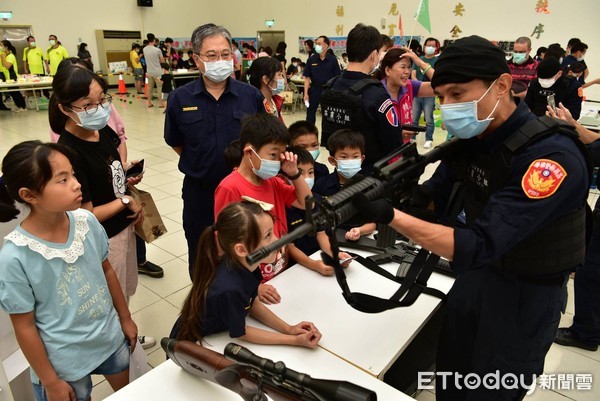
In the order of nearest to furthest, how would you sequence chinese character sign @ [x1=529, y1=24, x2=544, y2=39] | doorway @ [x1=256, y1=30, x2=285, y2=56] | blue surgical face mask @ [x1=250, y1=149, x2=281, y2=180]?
blue surgical face mask @ [x1=250, y1=149, x2=281, y2=180] < chinese character sign @ [x1=529, y1=24, x2=544, y2=39] < doorway @ [x1=256, y1=30, x2=285, y2=56]

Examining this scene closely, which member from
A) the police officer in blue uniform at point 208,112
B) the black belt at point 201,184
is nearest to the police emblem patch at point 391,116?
the police officer in blue uniform at point 208,112

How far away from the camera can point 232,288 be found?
1436 millimetres

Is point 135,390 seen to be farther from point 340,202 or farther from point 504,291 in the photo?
point 504,291

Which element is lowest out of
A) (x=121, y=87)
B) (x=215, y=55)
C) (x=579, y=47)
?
(x=121, y=87)

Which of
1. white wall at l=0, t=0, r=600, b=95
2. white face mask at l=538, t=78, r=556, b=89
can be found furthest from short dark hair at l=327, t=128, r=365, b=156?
white wall at l=0, t=0, r=600, b=95

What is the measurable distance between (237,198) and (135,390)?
89 cm

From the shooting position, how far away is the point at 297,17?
12383 millimetres

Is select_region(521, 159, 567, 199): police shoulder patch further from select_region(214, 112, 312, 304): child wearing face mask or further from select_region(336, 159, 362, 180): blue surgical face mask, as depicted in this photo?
select_region(336, 159, 362, 180): blue surgical face mask

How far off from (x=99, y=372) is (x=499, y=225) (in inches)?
60.4

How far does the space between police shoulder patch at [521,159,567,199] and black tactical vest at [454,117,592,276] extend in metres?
0.10

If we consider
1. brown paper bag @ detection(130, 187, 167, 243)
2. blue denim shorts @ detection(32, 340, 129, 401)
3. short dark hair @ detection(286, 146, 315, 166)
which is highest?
short dark hair @ detection(286, 146, 315, 166)

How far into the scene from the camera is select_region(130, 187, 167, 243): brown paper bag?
230cm

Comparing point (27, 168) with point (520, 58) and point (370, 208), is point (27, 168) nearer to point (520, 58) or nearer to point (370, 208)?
point (370, 208)

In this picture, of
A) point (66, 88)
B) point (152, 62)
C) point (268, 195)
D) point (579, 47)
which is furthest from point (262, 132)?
point (152, 62)
